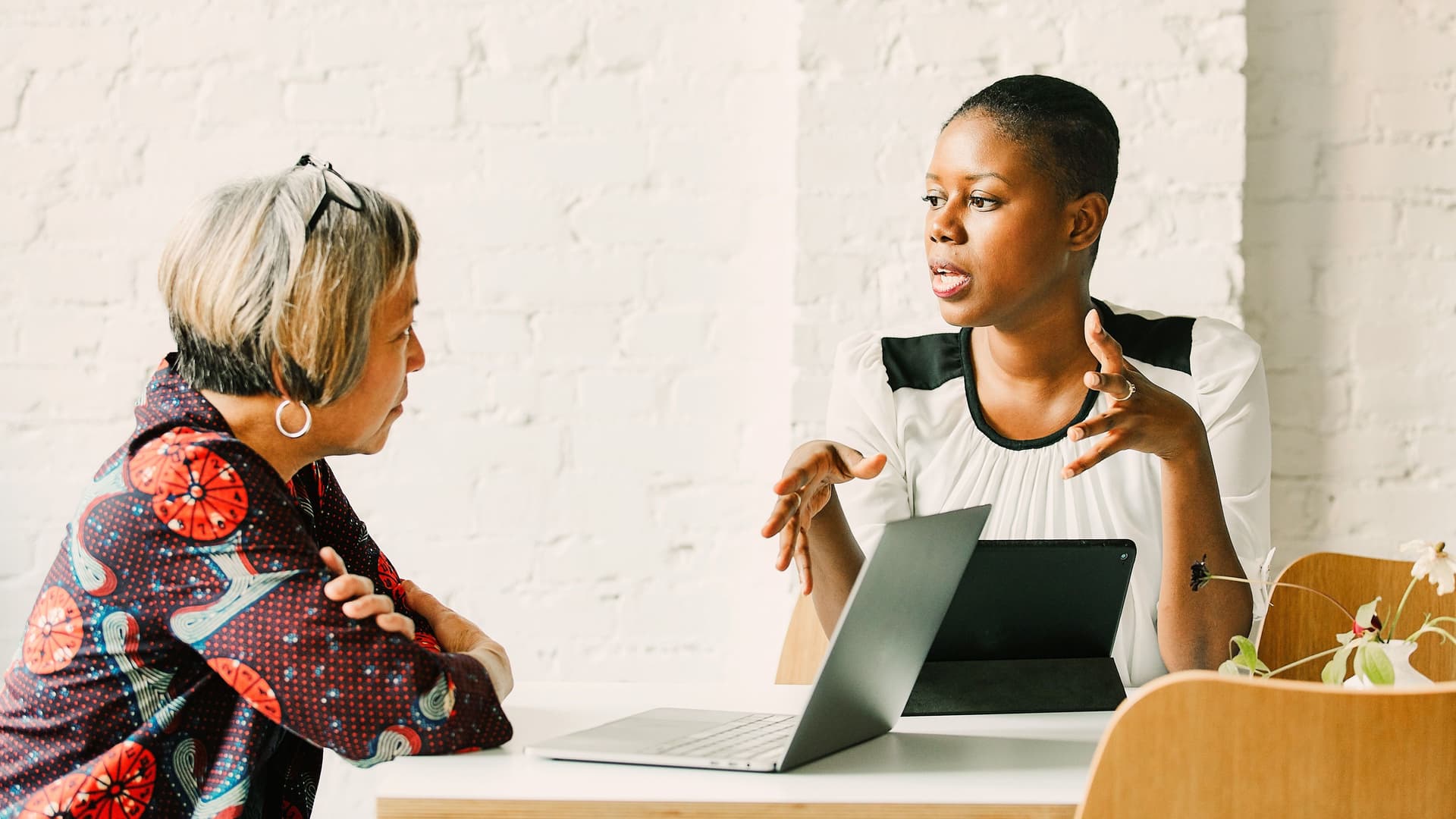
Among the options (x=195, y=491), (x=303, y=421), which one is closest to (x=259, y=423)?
(x=303, y=421)

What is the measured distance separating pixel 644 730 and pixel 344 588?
256mm

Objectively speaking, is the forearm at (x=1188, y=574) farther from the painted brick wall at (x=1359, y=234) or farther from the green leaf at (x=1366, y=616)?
the painted brick wall at (x=1359, y=234)

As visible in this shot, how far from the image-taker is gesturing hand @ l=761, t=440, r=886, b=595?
122cm

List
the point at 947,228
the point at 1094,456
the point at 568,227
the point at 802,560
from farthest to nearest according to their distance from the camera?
the point at 568,227 → the point at 947,228 → the point at 802,560 → the point at 1094,456

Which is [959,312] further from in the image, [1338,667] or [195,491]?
[195,491]

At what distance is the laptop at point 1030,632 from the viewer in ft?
3.63

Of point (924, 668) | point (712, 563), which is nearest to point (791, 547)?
point (924, 668)

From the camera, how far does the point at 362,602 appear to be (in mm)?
940

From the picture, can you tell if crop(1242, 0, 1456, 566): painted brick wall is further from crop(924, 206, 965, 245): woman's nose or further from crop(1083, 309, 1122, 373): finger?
crop(1083, 309, 1122, 373): finger

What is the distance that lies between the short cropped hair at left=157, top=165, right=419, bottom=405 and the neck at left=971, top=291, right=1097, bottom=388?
87 cm

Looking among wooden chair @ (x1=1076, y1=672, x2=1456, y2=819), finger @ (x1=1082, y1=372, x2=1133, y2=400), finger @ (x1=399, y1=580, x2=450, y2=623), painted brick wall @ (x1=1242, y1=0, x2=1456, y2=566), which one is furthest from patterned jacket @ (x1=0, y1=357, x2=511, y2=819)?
painted brick wall @ (x1=1242, y1=0, x2=1456, y2=566)

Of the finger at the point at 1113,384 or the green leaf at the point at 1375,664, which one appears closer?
the green leaf at the point at 1375,664

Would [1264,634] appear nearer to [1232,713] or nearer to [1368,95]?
[1232,713]

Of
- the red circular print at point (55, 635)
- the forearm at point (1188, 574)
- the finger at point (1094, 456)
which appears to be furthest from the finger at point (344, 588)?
the forearm at point (1188, 574)
